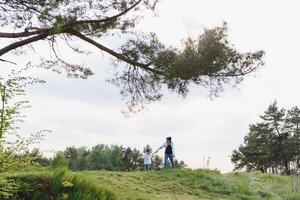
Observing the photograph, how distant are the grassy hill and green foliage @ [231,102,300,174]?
30.2m

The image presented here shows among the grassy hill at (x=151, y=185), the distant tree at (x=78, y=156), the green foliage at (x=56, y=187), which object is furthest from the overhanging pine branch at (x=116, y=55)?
the distant tree at (x=78, y=156)

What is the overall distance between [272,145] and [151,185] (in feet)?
126

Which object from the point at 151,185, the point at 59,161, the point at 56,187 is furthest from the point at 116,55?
the point at 56,187

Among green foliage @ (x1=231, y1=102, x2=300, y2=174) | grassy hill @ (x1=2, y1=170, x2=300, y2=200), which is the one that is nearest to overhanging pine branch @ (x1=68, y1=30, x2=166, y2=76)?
grassy hill @ (x1=2, y1=170, x2=300, y2=200)

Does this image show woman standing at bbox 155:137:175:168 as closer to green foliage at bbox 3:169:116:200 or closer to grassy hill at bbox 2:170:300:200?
grassy hill at bbox 2:170:300:200

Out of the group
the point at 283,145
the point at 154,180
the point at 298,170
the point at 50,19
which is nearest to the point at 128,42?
the point at 50,19

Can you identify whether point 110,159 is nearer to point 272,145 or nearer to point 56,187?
point 272,145

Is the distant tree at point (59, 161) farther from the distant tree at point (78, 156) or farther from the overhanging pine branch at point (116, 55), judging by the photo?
the distant tree at point (78, 156)

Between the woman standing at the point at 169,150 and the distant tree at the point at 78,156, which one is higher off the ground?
the distant tree at the point at 78,156

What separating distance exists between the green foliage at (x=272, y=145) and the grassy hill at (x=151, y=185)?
1189 inches

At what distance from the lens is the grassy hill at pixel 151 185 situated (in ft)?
31.2

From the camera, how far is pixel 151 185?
14.4m

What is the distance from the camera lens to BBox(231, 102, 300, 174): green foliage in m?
50.3

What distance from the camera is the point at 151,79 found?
1391cm
